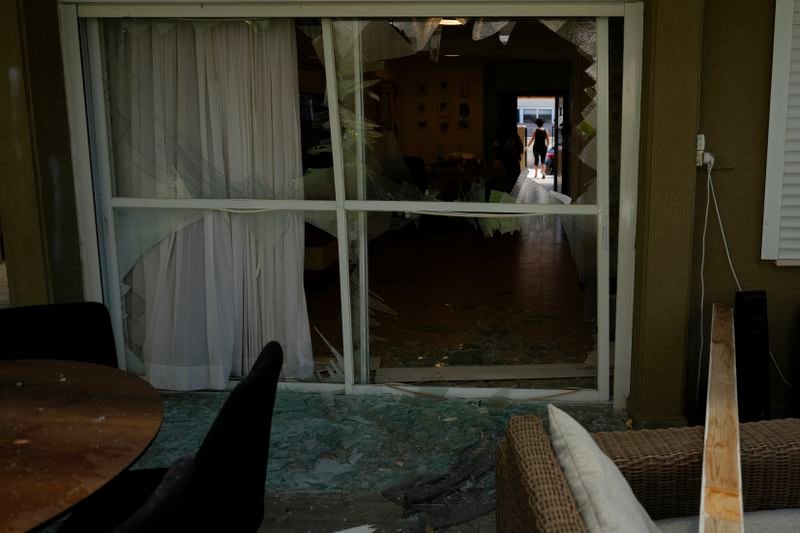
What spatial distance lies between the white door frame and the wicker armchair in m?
1.68

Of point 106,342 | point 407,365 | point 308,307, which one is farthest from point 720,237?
point 106,342

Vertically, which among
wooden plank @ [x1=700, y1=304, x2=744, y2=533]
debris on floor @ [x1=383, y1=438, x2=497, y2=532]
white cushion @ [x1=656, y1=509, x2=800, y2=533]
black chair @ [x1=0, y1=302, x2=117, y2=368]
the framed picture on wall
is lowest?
debris on floor @ [x1=383, y1=438, x2=497, y2=532]

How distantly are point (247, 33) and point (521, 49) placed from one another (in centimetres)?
547

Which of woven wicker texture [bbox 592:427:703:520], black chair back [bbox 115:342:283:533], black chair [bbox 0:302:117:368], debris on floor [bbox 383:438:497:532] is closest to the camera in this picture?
black chair back [bbox 115:342:283:533]

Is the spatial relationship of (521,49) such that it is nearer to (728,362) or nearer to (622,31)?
(622,31)

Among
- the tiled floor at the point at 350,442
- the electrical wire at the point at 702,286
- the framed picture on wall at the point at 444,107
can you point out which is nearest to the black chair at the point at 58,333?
the tiled floor at the point at 350,442

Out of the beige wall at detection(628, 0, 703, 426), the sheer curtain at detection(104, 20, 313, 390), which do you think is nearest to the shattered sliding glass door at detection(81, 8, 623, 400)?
the sheer curtain at detection(104, 20, 313, 390)

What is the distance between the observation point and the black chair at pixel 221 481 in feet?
4.55

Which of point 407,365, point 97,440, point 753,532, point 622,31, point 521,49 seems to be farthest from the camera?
point 521,49

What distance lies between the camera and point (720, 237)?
3.58 metres

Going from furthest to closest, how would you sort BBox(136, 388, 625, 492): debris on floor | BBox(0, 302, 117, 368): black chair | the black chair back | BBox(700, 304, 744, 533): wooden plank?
BBox(136, 388, 625, 492): debris on floor, BBox(0, 302, 117, 368): black chair, the black chair back, BBox(700, 304, 744, 533): wooden plank

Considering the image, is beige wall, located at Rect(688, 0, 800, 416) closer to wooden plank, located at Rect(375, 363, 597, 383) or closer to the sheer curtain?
wooden plank, located at Rect(375, 363, 597, 383)

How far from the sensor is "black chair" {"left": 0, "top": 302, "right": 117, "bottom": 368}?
2.47 m

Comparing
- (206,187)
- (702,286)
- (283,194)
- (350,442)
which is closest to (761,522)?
(702,286)
